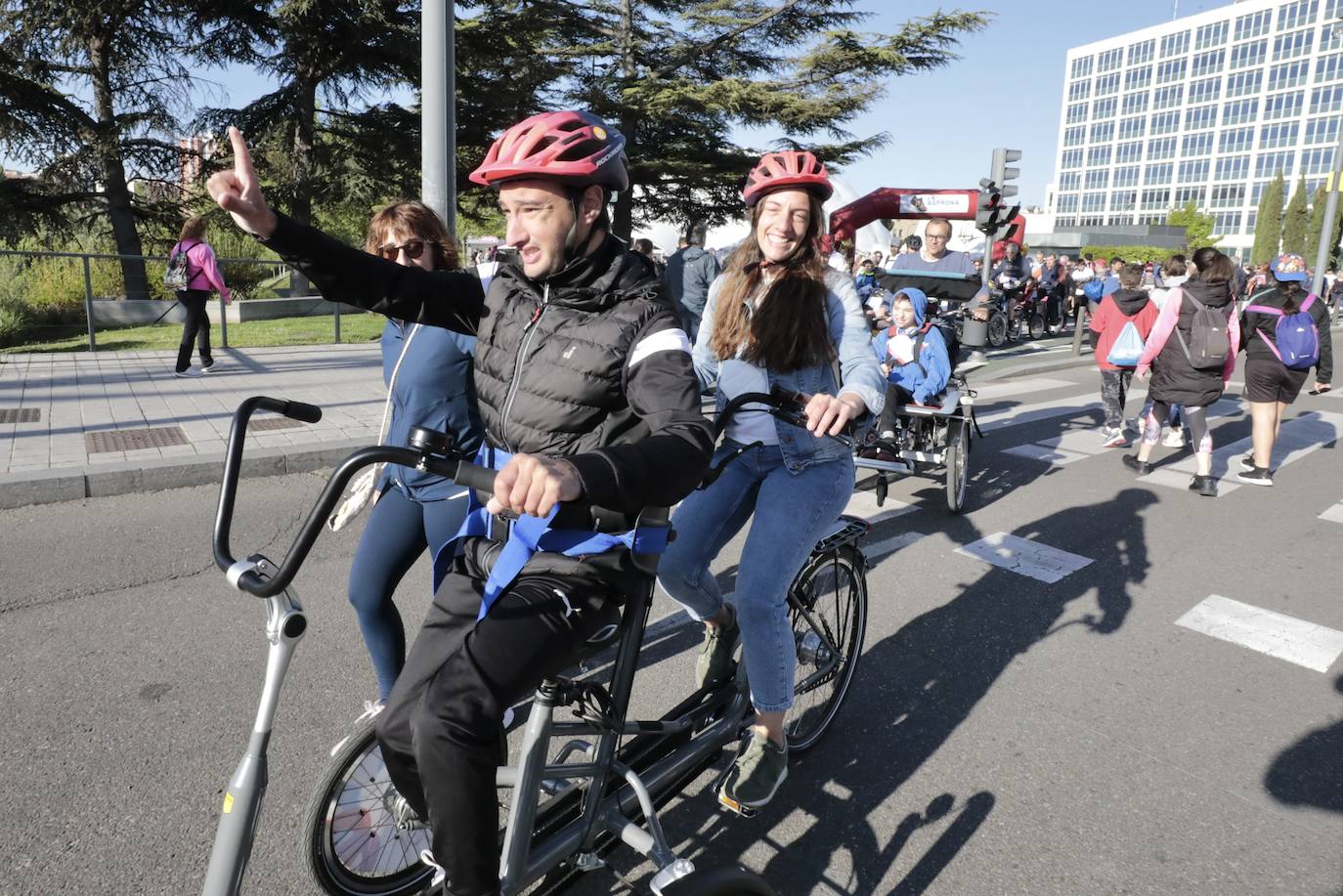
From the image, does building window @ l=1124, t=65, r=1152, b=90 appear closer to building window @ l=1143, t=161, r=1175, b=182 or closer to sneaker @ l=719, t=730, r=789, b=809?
building window @ l=1143, t=161, r=1175, b=182

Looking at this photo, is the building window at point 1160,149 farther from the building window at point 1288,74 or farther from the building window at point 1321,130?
the building window at point 1321,130

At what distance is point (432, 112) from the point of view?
6988 millimetres

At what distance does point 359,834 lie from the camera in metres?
2.29

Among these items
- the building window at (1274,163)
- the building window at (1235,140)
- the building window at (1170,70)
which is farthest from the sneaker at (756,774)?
the building window at (1170,70)

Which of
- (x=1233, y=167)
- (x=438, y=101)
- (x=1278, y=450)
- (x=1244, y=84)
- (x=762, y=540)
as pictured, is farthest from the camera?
(x=1233, y=167)

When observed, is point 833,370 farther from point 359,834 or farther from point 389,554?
point 359,834

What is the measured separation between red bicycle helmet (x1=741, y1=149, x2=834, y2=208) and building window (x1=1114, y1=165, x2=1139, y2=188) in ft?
385

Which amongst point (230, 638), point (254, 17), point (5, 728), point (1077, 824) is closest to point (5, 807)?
point (5, 728)

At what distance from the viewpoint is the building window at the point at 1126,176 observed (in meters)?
102

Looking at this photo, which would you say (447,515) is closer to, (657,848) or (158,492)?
(657,848)

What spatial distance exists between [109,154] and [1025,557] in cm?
1852

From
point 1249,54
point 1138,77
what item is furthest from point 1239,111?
point 1138,77

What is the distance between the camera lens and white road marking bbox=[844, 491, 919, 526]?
6367 millimetres

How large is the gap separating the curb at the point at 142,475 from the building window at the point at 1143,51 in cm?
11904
